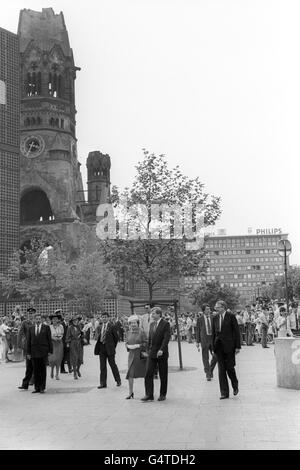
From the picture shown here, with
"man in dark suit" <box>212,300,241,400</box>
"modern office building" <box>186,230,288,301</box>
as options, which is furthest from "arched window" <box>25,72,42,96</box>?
"modern office building" <box>186,230,288,301</box>

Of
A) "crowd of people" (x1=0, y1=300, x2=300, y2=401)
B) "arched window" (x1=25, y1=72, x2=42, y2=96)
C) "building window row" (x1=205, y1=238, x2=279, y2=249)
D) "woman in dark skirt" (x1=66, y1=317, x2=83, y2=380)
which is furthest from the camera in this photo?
"building window row" (x1=205, y1=238, x2=279, y2=249)

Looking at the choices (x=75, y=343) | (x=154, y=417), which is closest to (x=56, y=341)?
(x=75, y=343)

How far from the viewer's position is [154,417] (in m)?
10.3

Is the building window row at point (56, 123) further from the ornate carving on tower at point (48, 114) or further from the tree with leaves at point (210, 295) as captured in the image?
the tree with leaves at point (210, 295)

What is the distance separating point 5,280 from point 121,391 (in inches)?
2065

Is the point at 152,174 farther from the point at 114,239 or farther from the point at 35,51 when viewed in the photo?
the point at 35,51

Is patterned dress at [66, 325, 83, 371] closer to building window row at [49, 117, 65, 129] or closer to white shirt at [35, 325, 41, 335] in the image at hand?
white shirt at [35, 325, 41, 335]

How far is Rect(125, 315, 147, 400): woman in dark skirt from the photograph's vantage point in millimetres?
13414

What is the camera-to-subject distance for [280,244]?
24328 millimetres

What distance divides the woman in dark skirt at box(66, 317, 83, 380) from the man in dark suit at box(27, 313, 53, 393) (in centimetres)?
306

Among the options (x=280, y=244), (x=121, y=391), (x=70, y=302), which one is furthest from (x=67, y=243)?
(x=121, y=391)

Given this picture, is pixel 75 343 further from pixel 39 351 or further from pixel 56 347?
pixel 39 351

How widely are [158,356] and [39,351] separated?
346 cm
